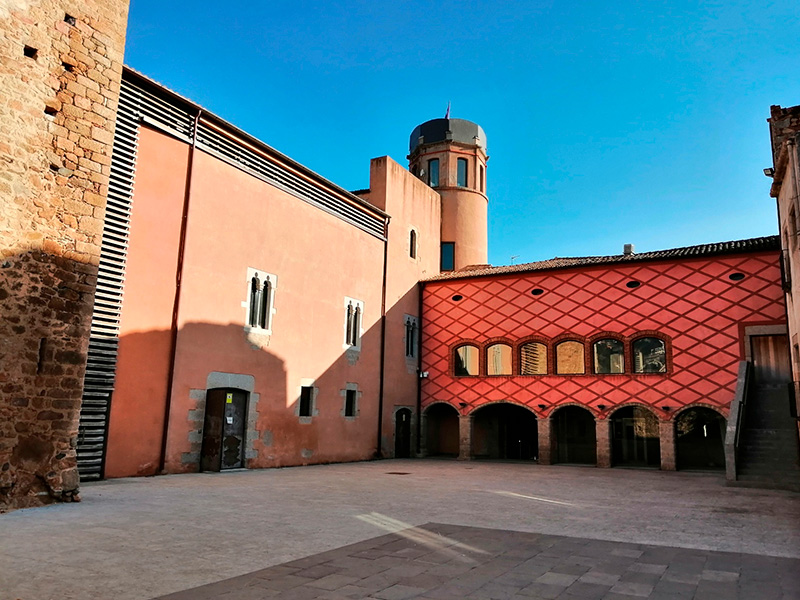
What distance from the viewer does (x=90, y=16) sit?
799 cm

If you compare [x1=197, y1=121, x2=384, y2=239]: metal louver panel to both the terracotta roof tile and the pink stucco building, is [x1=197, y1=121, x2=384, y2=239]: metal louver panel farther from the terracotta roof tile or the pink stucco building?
the terracotta roof tile

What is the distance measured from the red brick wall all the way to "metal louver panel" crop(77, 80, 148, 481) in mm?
11146

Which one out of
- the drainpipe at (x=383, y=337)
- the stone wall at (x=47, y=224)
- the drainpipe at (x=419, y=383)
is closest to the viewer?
the stone wall at (x=47, y=224)

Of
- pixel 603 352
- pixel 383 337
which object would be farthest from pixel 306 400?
pixel 603 352

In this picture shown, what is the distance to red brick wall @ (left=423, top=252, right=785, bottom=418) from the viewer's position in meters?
15.3

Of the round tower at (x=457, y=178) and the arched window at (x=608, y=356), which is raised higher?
the round tower at (x=457, y=178)

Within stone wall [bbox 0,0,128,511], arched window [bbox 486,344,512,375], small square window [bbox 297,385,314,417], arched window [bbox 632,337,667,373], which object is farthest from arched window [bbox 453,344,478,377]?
stone wall [bbox 0,0,128,511]

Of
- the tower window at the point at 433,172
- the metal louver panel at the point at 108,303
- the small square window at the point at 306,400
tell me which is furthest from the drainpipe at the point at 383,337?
the metal louver panel at the point at 108,303

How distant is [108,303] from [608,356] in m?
12.9

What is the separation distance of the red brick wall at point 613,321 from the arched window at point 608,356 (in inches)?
9.3

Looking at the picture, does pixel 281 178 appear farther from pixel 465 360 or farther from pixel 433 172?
pixel 433 172

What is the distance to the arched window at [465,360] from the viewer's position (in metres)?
19.0

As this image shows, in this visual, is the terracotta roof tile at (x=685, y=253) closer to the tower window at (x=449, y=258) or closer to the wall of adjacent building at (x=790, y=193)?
the wall of adjacent building at (x=790, y=193)

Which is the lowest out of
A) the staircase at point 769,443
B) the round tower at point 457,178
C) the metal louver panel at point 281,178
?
the staircase at point 769,443
